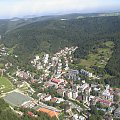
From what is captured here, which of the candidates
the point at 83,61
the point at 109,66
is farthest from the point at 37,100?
the point at 83,61

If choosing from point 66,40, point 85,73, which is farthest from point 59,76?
point 66,40

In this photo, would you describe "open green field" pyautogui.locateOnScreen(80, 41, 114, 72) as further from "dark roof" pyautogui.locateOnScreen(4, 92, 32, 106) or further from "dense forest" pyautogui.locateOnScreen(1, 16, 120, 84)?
"dark roof" pyautogui.locateOnScreen(4, 92, 32, 106)

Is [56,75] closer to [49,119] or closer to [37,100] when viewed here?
[37,100]

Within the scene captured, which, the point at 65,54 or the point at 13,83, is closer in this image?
the point at 13,83

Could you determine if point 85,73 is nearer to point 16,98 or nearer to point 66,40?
point 16,98

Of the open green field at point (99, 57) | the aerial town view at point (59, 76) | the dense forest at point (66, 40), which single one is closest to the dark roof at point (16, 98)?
the aerial town view at point (59, 76)

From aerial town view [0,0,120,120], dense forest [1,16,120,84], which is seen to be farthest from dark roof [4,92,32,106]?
dense forest [1,16,120,84]

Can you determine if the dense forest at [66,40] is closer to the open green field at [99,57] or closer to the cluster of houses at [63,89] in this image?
the open green field at [99,57]
